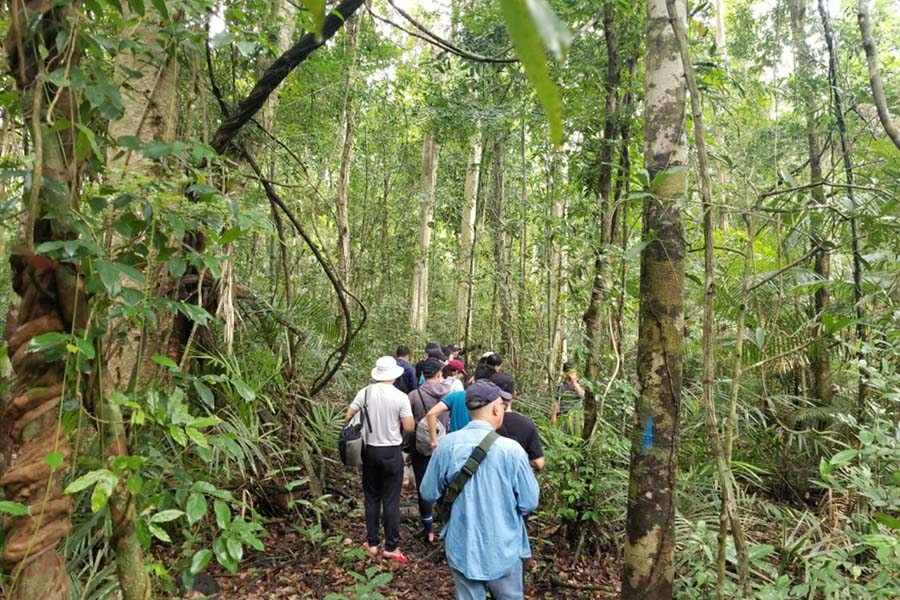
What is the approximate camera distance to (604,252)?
4.27m

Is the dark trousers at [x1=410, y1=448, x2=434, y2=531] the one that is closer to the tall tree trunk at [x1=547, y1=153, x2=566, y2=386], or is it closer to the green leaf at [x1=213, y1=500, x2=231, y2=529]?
the tall tree trunk at [x1=547, y1=153, x2=566, y2=386]

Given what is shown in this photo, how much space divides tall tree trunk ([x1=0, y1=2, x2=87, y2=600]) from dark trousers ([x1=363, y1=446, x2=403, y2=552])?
2.90 meters

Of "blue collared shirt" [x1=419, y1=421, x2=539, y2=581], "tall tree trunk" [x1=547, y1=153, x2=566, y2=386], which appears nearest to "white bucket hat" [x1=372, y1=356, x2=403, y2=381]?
"tall tree trunk" [x1=547, y1=153, x2=566, y2=386]

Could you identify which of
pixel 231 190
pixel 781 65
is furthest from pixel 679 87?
pixel 781 65

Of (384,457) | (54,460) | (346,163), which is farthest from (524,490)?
(346,163)

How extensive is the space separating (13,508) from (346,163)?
264 inches

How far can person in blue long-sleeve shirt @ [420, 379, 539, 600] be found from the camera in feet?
8.67

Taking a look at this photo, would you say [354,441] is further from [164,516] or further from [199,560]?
[164,516]

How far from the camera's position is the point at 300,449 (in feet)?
14.6

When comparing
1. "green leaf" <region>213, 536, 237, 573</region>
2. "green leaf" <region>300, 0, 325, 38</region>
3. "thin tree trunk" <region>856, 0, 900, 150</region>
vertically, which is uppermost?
"thin tree trunk" <region>856, 0, 900, 150</region>

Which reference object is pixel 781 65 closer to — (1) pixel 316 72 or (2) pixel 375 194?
(1) pixel 316 72

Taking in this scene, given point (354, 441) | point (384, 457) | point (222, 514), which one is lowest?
point (384, 457)

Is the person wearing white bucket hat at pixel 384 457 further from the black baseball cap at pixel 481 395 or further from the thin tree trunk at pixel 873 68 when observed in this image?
the thin tree trunk at pixel 873 68

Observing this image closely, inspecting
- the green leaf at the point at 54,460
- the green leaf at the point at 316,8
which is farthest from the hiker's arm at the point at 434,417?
the green leaf at the point at 316,8
